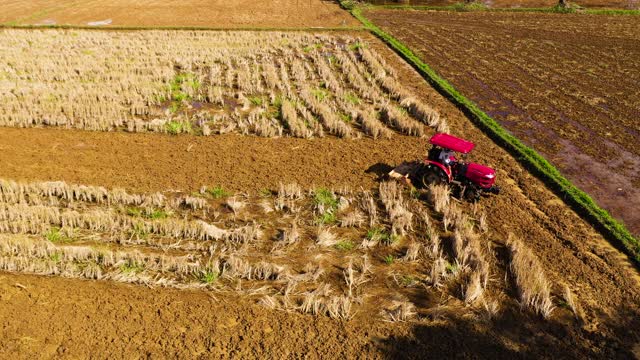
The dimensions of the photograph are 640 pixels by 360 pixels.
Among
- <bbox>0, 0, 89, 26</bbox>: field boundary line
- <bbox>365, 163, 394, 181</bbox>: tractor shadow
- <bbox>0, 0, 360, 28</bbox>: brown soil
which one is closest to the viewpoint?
<bbox>365, 163, 394, 181</bbox>: tractor shadow

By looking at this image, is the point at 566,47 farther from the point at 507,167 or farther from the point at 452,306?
the point at 452,306

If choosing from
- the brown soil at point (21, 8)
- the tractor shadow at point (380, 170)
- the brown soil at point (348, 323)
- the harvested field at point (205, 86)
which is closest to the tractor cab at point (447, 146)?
the brown soil at point (348, 323)

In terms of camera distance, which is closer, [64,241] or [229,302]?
[229,302]

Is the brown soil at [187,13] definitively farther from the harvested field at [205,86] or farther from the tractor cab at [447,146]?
the tractor cab at [447,146]

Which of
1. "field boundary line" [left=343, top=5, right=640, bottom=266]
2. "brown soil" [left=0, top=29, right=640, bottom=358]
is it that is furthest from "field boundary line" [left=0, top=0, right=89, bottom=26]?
"brown soil" [left=0, top=29, right=640, bottom=358]

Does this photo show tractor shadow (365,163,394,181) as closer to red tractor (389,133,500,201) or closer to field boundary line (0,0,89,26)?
red tractor (389,133,500,201)

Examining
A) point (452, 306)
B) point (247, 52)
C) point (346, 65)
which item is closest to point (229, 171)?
point (452, 306)

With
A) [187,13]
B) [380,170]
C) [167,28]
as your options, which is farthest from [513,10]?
[380,170]

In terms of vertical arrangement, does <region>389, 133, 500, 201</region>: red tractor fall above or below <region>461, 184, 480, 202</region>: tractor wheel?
above
